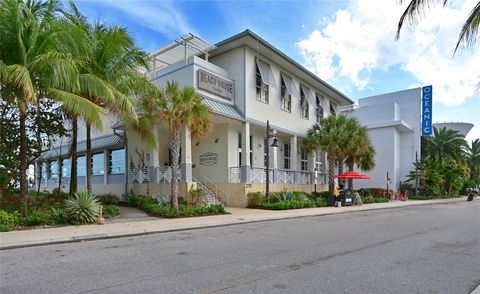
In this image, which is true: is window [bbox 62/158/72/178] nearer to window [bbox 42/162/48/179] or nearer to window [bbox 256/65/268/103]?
window [bbox 42/162/48/179]

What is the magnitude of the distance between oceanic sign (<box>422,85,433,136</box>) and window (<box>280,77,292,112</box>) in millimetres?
23665

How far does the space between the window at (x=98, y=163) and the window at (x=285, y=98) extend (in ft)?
45.0

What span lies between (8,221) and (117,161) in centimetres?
1358

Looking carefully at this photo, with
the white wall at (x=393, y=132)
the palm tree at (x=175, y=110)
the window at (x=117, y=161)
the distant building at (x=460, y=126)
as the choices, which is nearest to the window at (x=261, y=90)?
the palm tree at (x=175, y=110)

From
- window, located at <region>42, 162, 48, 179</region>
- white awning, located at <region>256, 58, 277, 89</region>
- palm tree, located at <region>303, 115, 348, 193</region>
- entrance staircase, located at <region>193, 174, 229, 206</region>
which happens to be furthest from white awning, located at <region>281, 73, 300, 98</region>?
window, located at <region>42, 162, 48, 179</region>

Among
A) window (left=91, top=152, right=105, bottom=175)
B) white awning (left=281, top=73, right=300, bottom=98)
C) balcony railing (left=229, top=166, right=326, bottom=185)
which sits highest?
white awning (left=281, top=73, right=300, bottom=98)

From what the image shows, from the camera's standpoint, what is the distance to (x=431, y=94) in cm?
4331

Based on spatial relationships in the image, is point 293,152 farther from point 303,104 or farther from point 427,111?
point 427,111

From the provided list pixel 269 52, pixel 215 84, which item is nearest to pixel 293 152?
pixel 269 52

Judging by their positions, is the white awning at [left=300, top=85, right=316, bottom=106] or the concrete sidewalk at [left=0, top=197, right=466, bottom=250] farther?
the white awning at [left=300, top=85, right=316, bottom=106]

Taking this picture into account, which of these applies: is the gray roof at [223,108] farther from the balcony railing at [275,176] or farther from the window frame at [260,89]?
the balcony railing at [275,176]

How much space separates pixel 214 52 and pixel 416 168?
2799 centimetres

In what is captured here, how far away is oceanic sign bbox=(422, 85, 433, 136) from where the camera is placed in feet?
142

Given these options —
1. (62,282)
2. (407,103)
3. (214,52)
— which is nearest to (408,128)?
(407,103)
